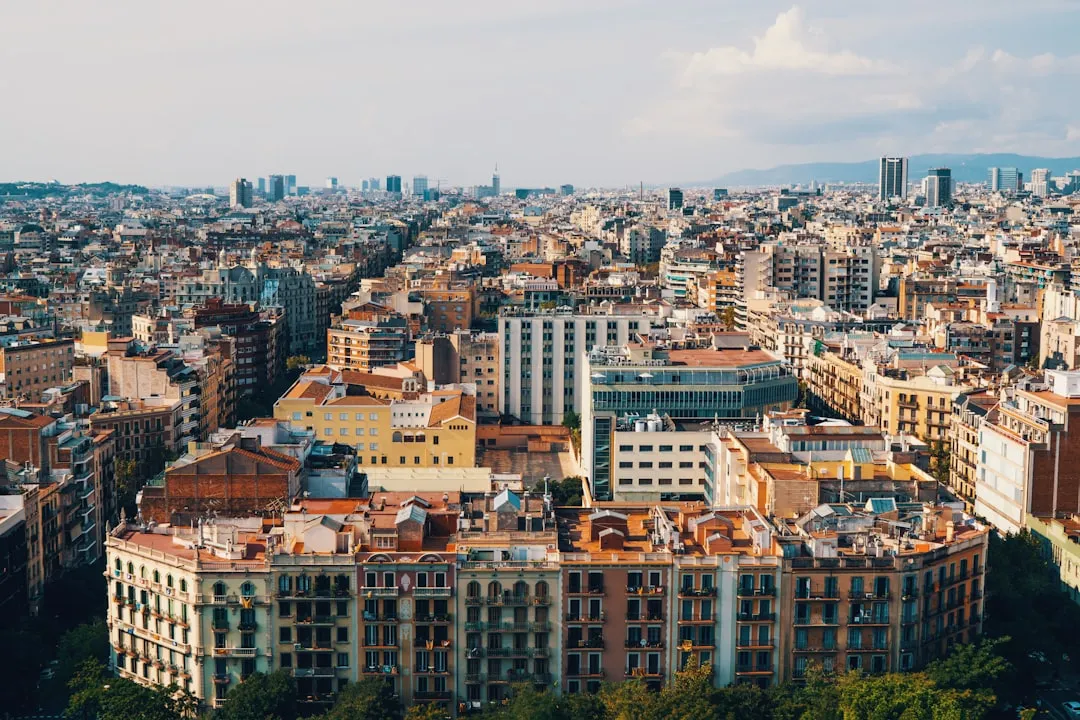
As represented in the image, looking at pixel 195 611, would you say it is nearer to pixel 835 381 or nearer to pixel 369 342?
pixel 835 381

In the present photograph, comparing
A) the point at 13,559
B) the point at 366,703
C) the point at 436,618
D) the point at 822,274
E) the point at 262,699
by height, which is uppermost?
the point at 822,274

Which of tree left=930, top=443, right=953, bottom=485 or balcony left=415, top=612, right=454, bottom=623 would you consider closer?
balcony left=415, top=612, right=454, bottom=623

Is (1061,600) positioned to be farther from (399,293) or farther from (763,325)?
(399,293)

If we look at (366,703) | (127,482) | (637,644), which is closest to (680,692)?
(637,644)

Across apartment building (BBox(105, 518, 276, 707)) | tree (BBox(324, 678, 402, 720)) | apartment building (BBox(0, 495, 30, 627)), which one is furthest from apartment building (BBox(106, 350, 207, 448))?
tree (BBox(324, 678, 402, 720))

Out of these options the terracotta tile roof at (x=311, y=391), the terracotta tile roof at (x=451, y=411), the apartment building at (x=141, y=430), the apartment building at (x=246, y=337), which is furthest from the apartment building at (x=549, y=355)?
the apartment building at (x=141, y=430)

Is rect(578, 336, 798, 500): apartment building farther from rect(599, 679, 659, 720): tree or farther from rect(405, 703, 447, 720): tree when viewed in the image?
rect(405, 703, 447, 720): tree

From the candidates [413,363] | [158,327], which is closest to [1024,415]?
[413,363]
